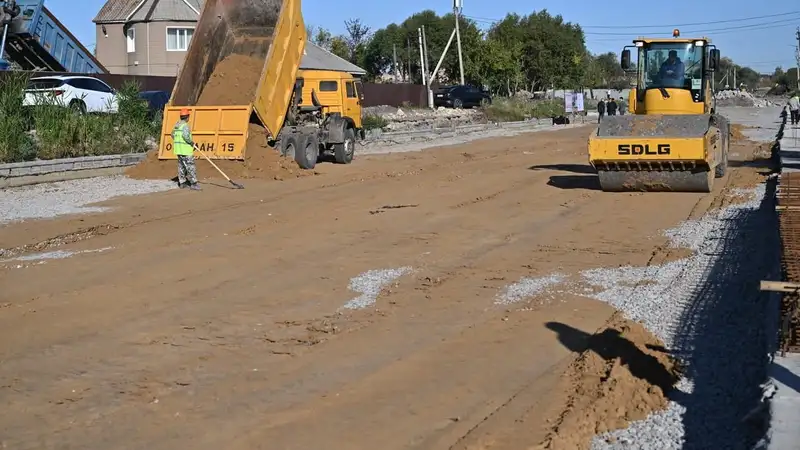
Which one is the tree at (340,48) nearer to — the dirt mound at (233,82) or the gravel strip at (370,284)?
the dirt mound at (233,82)

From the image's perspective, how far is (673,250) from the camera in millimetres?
11438

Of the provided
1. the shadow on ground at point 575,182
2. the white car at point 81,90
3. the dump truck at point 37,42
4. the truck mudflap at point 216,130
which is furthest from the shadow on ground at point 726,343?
the dump truck at point 37,42

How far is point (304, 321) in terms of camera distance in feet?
26.9

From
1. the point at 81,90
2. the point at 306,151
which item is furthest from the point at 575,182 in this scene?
the point at 81,90

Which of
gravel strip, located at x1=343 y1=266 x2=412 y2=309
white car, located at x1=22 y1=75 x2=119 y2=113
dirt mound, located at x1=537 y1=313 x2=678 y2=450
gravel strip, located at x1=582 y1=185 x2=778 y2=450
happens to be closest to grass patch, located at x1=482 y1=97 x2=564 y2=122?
white car, located at x1=22 y1=75 x2=119 y2=113

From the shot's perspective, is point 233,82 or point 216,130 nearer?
point 216,130

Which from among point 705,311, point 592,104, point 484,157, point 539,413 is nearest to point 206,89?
point 484,157

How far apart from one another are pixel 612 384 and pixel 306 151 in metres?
16.3

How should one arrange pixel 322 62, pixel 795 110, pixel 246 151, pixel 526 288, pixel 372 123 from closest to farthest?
pixel 526 288 < pixel 246 151 < pixel 372 123 < pixel 795 110 < pixel 322 62

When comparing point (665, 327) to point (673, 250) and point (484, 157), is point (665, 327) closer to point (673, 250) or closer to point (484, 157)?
point (673, 250)

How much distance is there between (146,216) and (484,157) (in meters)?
13.5

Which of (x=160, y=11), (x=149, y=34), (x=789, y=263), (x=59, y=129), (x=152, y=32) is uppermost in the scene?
(x=160, y=11)

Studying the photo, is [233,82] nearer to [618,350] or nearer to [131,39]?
[618,350]

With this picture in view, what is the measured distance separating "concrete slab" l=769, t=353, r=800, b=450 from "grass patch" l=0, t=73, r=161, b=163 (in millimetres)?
16689
